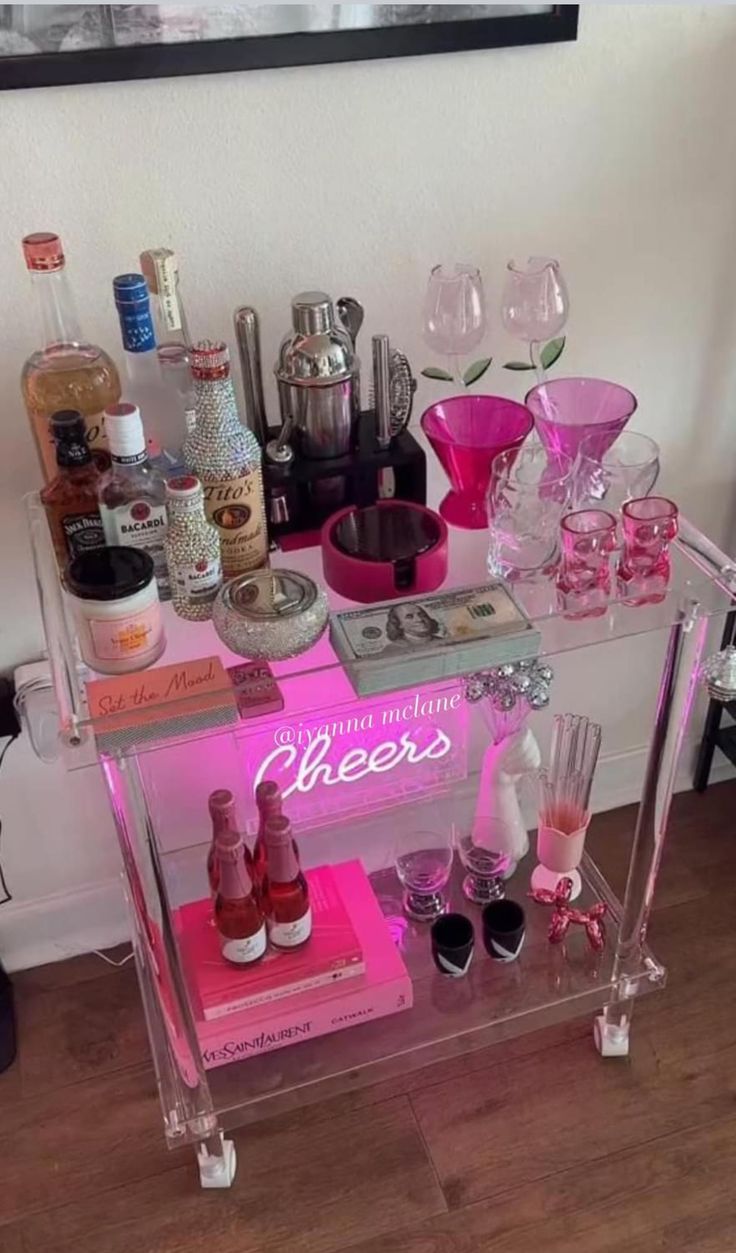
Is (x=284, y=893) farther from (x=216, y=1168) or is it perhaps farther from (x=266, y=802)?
(x=216, y=1168)

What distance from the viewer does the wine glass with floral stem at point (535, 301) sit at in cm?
125

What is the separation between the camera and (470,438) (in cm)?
131

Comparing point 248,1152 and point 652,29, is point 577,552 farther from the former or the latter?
point 248,1152

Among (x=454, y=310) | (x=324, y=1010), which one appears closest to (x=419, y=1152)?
(x=324, y=1010)

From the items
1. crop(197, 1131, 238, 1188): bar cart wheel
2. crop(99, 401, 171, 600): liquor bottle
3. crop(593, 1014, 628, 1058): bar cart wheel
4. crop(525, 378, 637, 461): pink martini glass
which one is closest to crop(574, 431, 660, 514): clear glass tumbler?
crop(525, 378, 637, 461): pink martini glass

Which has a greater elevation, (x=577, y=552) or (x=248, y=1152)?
(x=577, y=552)

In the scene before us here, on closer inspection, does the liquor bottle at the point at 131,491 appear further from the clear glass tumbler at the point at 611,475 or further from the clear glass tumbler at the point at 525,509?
the clear glass tumbler at the point at 611,475

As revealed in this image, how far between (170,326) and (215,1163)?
106 cm

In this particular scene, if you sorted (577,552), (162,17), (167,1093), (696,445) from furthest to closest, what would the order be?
1. (696,445)
2. (167,1093)
3. (577,552)
4. (162,17)

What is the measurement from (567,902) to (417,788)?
0.28 meters

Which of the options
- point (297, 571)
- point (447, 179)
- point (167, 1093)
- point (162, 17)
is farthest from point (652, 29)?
point (167, 1093)

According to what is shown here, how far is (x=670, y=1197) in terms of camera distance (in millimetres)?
1464

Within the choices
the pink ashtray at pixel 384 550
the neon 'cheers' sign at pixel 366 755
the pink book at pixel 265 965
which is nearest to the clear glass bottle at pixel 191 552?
the pink ashtray at pixel 384 550

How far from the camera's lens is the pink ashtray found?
120cm
